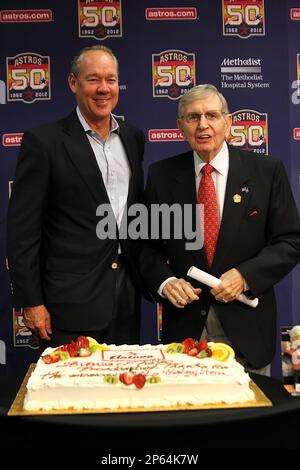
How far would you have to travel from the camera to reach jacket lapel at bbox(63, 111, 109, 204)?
3.02 metres

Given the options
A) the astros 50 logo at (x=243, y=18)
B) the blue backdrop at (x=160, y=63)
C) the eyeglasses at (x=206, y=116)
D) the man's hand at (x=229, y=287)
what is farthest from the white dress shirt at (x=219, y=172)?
the astros 50 logo at (x=243, y=18)

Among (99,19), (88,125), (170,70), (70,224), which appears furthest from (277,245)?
(99,19)

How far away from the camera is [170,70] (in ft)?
14.5

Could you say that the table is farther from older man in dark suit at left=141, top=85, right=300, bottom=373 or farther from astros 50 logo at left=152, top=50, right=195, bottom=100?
astros 50 logo at left=152, top=50, right=195, bottom=100

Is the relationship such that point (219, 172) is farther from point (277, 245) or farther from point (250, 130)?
point (250, 130)

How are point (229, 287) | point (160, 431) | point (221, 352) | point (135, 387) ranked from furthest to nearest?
1. point (229, 287)
2. point (221, 352)
3. point (135, 387)
4. point (160, 431)

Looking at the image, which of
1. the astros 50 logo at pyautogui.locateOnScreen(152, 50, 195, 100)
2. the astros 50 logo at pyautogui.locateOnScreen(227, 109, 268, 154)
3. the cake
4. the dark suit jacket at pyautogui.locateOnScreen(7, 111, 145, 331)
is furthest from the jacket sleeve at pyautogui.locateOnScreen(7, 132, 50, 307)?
the astros 50 logo at pyautogui.locateOnScreen(227, 109, 268, 154)

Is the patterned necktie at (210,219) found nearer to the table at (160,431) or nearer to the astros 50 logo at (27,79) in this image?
the table at (160,431)

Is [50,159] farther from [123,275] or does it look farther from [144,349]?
[144,349]

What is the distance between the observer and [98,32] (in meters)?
4.38

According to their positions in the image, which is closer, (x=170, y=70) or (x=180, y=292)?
(x=180, y=292)

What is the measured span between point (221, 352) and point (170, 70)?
262 cm
